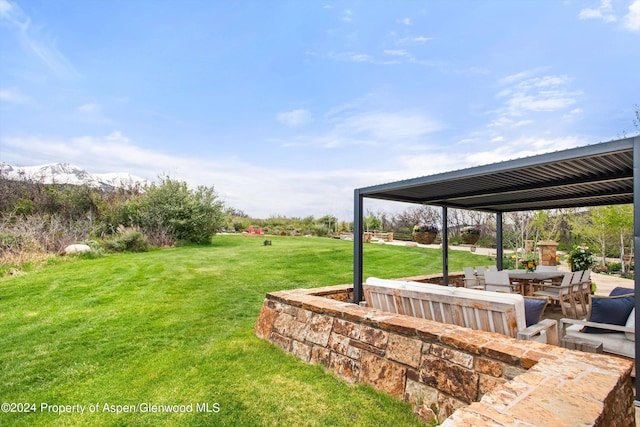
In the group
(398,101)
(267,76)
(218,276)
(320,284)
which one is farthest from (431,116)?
(218,276)

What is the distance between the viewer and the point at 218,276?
858 centimetres

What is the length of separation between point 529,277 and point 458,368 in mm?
5553

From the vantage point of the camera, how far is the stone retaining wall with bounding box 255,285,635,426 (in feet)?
5.07

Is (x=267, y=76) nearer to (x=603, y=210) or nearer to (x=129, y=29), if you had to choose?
(x=129, y=29)

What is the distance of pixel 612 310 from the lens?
10.9ft

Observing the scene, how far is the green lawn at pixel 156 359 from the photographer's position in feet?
9.14

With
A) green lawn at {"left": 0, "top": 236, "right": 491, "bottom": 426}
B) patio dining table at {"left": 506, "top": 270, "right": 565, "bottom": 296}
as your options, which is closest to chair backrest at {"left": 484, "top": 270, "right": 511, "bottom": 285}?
patio dining table at {"left": 506, "top": 270, "right": 565, "bottom": 296}

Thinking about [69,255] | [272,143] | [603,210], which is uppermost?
[272,143]

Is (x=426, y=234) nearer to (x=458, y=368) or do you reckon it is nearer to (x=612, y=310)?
(x=612, y=310)

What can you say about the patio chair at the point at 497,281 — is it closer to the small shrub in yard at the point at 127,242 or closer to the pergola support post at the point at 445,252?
the pergola support post at the point at 445,252

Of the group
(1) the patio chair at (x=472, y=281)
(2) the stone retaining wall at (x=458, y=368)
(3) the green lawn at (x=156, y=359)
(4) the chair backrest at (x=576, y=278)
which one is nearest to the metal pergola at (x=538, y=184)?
(1) the patio chair at (x=472, y=281)

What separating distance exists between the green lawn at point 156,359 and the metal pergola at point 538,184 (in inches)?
73.8

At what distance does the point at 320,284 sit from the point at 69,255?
26.5ft

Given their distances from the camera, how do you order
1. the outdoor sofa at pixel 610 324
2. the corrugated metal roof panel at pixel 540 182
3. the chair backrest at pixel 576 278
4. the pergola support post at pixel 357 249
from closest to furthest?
1. the corrugated metal roof panel at pixel 540 182
2. the outdoor sofa at pixel 610 324
3. the pergola support post at pixel 357 249
4. the chair backrest at pixel 576 278
